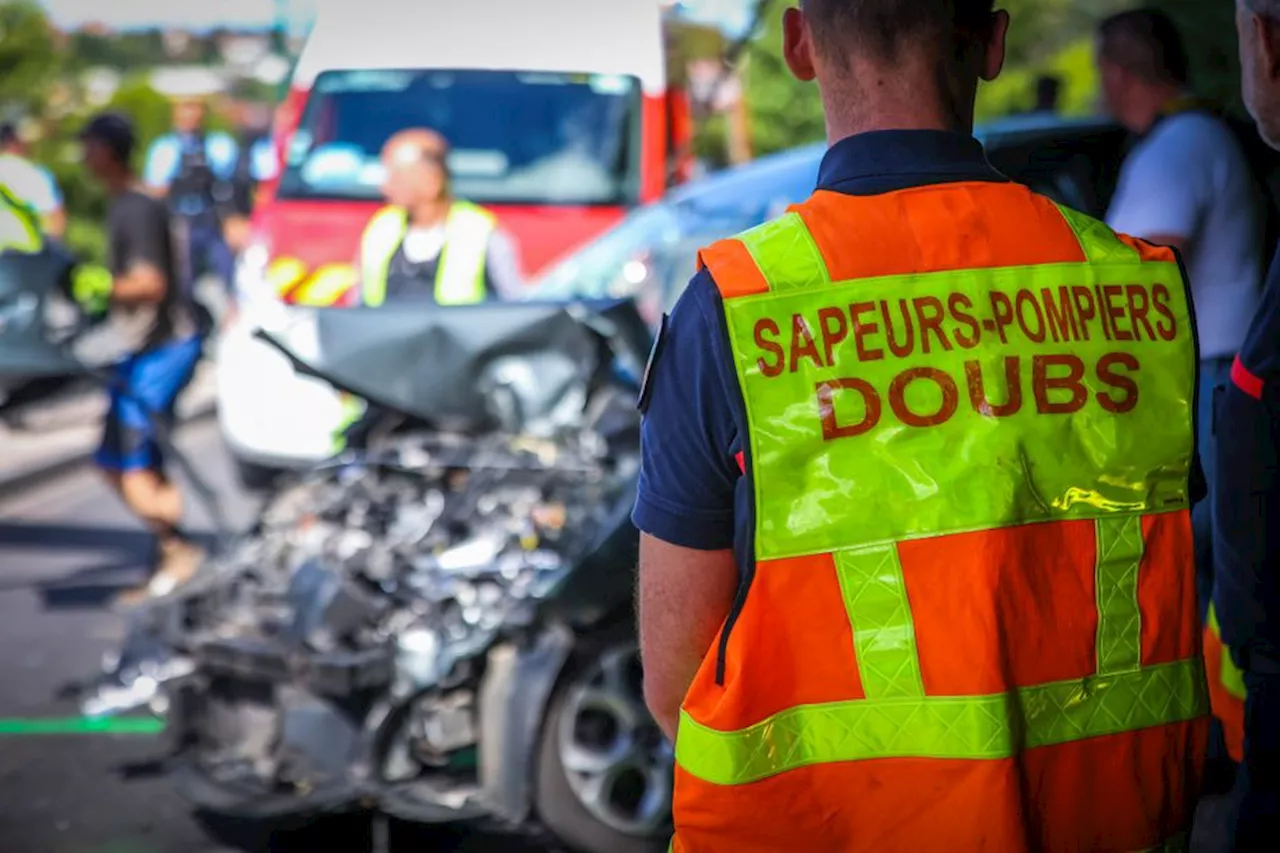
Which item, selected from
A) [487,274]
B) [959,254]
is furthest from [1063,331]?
[487,274]

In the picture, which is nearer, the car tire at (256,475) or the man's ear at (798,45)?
the man's ear at (798,45)

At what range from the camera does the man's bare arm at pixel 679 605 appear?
1587mm

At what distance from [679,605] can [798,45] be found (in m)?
0.62

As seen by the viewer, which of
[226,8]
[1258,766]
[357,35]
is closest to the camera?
[1258,766]

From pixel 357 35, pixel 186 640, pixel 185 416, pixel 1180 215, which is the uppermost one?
pixel 357 35

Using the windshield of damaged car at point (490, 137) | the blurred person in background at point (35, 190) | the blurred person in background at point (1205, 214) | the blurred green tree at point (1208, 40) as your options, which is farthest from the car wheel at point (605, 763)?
the blurred green tree at point (1208, 40)

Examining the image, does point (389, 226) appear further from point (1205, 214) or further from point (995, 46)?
point (995, 46)

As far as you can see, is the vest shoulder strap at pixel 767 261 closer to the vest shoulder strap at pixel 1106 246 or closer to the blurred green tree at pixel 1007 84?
the vest shoulder strap at pixel 1106 246

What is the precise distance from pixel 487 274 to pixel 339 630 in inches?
95.9

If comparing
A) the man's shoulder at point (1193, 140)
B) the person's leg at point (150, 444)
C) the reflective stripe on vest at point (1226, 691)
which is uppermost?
the man's shoulder at point (1193, 140)

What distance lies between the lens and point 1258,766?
2.31 metres

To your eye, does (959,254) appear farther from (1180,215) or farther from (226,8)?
(226,8)

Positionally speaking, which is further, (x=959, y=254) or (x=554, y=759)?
(x=554, y=759)

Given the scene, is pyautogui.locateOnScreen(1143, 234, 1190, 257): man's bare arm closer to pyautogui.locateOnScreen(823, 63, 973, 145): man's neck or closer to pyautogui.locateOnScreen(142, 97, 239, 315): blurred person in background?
pyautogui.locateOnScreen(823, 63, 973, 145): man's neck
